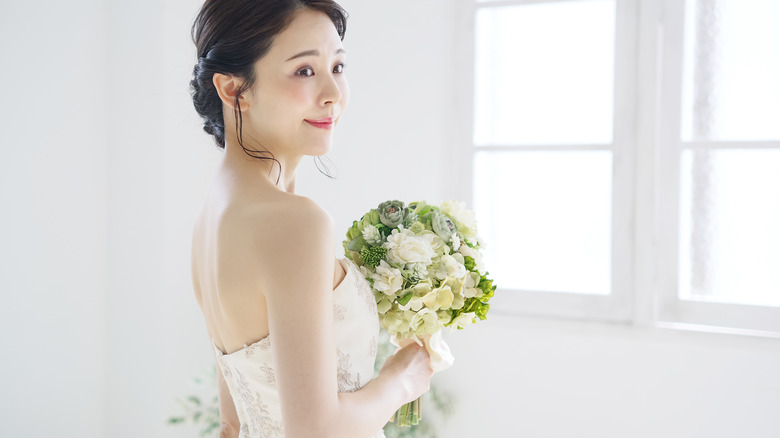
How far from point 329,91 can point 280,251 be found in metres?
0.31

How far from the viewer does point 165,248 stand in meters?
2.72

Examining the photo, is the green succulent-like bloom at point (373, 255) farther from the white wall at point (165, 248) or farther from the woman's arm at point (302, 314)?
the white wall at point (165, 248)

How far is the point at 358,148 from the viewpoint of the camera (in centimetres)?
253

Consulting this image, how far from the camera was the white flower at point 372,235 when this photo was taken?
118cm

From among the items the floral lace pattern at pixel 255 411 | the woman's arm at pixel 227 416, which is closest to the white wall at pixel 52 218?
the woman's arm at pixel 227 416

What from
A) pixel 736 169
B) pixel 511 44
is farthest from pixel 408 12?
pixel 736 169

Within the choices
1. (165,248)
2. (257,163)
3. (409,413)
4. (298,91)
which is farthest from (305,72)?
(165,248)

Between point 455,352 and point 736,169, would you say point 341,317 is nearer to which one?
point 455,352

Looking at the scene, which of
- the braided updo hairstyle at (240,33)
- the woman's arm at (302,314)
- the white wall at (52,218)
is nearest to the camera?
the woman's arm at (302,314)

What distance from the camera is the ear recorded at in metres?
1.06

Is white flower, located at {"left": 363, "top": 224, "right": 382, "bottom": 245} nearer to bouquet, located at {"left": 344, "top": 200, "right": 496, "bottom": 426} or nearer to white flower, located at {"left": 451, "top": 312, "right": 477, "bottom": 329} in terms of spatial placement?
bouquet, located at {"left": 344, "top": 200, "right": 496, "bottom": 426}

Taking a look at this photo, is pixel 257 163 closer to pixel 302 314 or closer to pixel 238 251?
pixel 238 251

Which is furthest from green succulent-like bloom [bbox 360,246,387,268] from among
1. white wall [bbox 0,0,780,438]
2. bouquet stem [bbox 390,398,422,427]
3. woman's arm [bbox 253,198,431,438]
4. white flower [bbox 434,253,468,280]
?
white wall [bbox 0,0,780,438]

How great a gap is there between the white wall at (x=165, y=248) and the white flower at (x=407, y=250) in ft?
4.17
